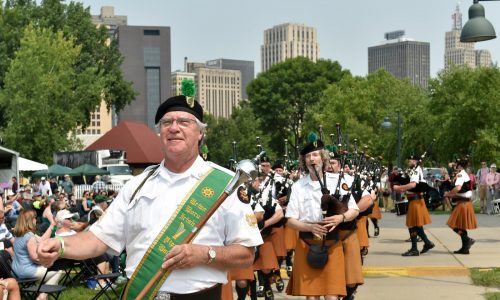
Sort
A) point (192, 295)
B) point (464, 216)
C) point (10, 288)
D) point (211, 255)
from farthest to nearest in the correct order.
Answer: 1. point (464, 216)
2. point (10, 288)
3. point (192, 295)
4. point (211, 255)

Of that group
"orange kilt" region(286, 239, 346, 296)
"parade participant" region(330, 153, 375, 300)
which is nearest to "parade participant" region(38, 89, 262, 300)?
"orange kilt" region(286, 239, 346, 296)

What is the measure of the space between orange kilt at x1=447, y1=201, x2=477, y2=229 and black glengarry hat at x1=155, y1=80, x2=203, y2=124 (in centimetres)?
1136

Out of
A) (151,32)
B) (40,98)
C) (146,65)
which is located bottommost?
(40,98)

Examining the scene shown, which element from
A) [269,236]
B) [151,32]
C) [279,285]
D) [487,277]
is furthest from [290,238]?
[151,32]

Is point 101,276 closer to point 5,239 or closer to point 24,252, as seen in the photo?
point 24,252

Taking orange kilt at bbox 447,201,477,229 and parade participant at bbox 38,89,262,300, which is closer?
parade participant at bbox 38,89,262,300

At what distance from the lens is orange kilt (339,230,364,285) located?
28.0ft

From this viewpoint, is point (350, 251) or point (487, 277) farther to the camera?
point (487, 277)

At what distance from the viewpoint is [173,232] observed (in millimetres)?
4141

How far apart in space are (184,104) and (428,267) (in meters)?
10.4

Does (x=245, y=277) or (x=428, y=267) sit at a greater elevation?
(x=245, y=277)

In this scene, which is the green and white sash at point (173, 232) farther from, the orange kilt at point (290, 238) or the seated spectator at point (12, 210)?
the seated spectator at point (12, 210)

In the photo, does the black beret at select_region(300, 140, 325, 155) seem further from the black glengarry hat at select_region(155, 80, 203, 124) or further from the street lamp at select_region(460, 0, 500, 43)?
the street lamp at select_region(460, 0, 500, 43)

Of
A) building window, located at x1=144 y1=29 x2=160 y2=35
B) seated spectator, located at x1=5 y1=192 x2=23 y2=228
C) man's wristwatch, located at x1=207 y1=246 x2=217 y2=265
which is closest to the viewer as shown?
man's wristwatch, located at x1=207 y1=246 x2=217 y2=265
